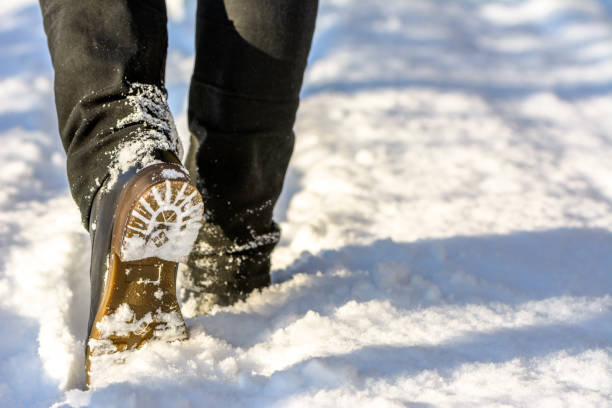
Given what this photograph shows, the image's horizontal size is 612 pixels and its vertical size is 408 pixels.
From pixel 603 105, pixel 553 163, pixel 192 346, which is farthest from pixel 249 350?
pixel 603 105

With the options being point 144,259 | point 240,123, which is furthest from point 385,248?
point 144,259

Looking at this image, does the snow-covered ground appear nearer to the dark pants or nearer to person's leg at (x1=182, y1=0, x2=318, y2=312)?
person's leg at (x1=182, y1=0, x2=318, y2=312)

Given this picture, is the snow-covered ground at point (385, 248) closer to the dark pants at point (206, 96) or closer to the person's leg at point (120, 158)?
the person's leg at point (120, 158)

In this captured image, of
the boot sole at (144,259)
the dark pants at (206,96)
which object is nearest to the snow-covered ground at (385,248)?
the boot sole at (144,259)

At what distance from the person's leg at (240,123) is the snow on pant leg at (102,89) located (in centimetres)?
18

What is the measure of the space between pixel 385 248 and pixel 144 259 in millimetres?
708

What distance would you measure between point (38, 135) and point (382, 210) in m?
1.05

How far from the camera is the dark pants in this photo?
0.79m

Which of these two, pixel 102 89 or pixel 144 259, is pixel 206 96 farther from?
pixel 144 259

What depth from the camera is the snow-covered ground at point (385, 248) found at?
0.82 m

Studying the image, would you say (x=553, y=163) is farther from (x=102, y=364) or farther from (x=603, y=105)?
(x=102, y=364)

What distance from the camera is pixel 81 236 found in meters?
1.27

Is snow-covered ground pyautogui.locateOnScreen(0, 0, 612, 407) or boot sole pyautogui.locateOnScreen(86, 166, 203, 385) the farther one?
snow-covered ground pyautogui.locateOnScreen(0, 0, 612, 407)

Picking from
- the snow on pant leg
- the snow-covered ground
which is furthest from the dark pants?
the snow-covered ground
